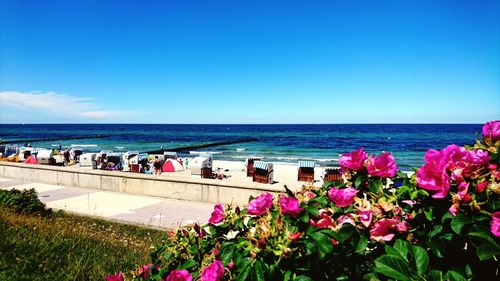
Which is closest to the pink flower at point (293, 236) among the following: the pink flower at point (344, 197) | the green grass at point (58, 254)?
the pink flower at point (344, 197)

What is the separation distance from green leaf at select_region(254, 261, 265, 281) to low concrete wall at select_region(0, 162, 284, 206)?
27.6 feet

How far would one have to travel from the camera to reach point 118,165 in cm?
2277

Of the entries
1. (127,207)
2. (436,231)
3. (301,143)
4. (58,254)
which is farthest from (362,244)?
(301,143)

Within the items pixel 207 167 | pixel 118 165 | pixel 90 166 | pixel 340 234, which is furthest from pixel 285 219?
pixel 90 166

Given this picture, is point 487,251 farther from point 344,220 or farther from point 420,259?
point 344,220

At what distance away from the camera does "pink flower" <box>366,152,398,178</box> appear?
163 cm

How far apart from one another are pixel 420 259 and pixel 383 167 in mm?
516

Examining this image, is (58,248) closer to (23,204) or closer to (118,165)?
(23,204)

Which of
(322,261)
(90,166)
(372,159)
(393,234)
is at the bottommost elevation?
(90,166)

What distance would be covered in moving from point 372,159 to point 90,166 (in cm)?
2602

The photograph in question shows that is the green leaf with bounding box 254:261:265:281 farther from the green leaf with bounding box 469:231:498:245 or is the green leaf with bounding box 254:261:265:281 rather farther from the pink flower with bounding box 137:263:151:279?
the pink flower with bounding box 137:263:151:279

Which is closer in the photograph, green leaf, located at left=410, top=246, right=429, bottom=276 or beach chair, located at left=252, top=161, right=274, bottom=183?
green leaf, located at left=410, top=246, right=429, bottom=276

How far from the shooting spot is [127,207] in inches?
412

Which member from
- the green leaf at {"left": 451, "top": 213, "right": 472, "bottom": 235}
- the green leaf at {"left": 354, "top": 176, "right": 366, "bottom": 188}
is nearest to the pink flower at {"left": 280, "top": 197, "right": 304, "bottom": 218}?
the green leaf at {"left": 354, "top": 176, "right": 366, "bottom": 188}
